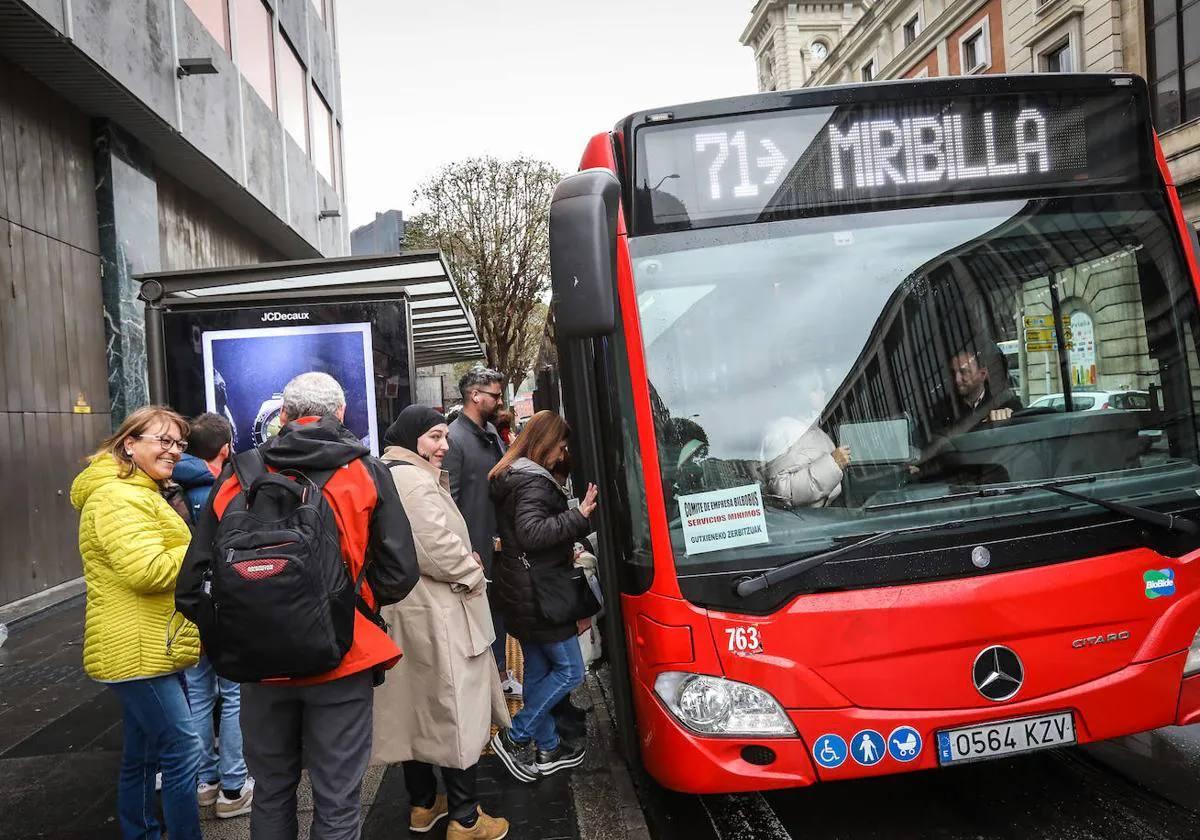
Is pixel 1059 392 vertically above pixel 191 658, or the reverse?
pixel 1059 392

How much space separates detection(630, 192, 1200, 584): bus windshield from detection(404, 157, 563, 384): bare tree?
28016 millimetres

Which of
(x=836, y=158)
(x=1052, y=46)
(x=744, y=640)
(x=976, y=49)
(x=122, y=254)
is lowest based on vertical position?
(x=744, y=640)

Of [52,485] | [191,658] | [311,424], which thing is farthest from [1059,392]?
[52,485]

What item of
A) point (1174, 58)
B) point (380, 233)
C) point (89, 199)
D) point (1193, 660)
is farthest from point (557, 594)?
point (380, 233)

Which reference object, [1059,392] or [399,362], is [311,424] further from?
[399,362]

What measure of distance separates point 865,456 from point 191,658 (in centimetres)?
250

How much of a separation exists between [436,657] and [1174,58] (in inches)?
817

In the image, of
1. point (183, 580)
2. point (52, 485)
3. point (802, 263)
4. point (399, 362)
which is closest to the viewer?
point (183, 580)

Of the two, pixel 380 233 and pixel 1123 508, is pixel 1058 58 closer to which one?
pixel 1123 508

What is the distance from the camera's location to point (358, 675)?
2740 mm

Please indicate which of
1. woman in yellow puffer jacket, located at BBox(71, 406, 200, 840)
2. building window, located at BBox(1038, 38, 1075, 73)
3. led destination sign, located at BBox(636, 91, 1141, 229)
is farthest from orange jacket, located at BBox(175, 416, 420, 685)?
building window, located at BBox(1038, 38, 1075, 73)

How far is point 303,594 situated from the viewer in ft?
7.97

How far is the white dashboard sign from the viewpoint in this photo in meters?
3.06

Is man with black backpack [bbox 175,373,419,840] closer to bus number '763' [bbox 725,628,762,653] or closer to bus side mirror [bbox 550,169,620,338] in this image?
bus side mirror [bbox 550,169,620,338]
